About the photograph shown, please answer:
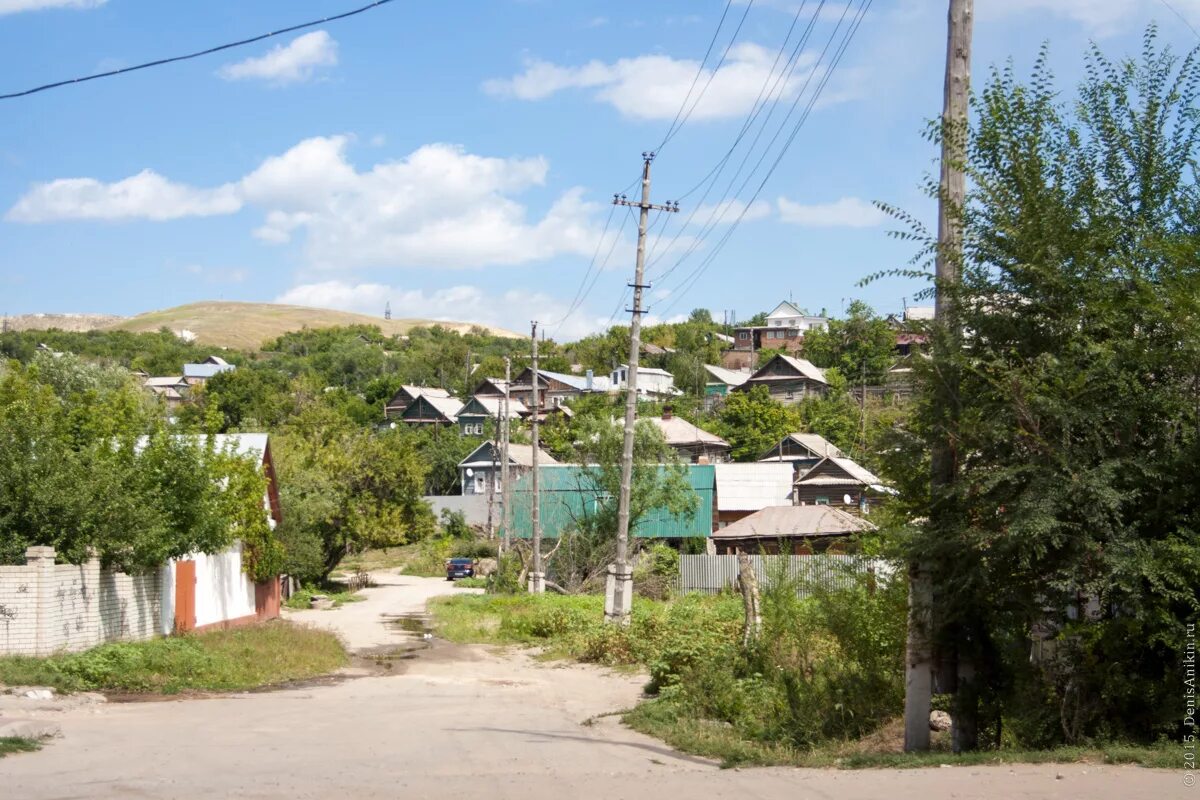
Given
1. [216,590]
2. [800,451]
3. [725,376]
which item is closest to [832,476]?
[800,451]

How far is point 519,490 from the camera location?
169 feet

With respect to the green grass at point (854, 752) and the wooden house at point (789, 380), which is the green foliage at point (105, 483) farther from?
the wooden house at point (789, 380)

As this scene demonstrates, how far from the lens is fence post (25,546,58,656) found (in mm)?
19250

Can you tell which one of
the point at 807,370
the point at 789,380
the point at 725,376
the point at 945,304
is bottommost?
the point at 945,304

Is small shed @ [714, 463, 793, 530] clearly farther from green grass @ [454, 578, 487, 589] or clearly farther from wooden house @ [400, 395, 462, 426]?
wooden house @ [400, 395, 462, 426]

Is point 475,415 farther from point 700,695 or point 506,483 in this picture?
point 700,695

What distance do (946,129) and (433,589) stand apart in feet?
164

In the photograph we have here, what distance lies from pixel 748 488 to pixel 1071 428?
4869cm

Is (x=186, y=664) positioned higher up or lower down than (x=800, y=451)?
lower down

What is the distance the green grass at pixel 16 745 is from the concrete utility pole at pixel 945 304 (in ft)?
30.7

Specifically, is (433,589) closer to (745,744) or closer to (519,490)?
(519,490)

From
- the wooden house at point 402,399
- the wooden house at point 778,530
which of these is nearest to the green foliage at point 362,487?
the wooden house at point 778,530

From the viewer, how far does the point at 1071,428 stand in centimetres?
1085

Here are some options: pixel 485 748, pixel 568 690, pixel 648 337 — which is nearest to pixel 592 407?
pixel 648 337
